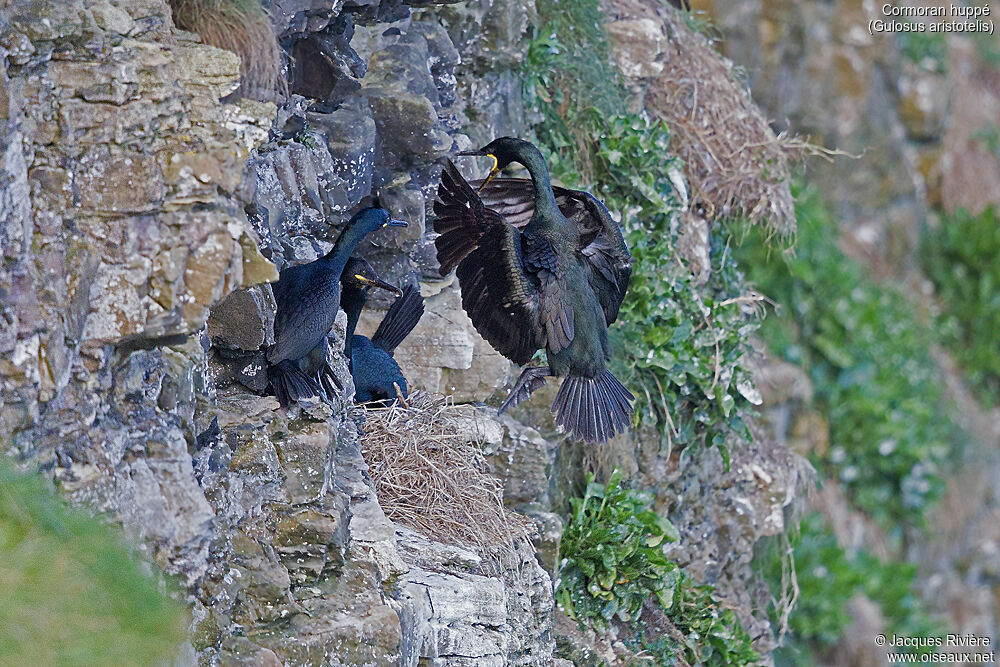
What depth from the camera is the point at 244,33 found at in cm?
277

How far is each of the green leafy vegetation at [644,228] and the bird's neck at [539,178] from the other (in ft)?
4.86

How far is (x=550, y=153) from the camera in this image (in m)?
5.32

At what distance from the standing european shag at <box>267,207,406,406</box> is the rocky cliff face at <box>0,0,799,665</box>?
67 millimetres

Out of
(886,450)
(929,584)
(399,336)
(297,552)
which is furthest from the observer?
(929,584)

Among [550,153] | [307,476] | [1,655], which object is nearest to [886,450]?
[550,153]

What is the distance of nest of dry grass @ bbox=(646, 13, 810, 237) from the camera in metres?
6.01

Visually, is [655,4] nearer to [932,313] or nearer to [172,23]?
[172,23]

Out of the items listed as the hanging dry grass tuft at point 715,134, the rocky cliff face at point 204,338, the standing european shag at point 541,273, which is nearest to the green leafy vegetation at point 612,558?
the standing european shag at point 541,273

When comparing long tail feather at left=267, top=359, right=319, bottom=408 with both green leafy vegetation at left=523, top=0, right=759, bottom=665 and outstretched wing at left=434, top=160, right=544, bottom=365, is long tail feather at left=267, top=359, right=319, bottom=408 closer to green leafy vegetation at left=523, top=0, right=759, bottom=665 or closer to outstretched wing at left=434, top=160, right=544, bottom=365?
outstretched wing at left=434, top=160, right=544, bottom=365

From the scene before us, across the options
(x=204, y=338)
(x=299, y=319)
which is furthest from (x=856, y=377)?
(x=204, y=338)

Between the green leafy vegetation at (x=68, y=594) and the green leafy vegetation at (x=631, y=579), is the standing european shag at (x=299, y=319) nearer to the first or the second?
the green leafy vegetation at (x=68, y=594)

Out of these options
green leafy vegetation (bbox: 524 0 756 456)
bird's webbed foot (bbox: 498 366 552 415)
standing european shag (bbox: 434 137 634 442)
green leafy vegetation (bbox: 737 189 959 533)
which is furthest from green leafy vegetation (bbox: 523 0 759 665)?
green leafy vegetation (bbox: 737 189 959 533)

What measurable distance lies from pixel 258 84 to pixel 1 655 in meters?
1.55

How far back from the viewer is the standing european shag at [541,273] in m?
3.69
